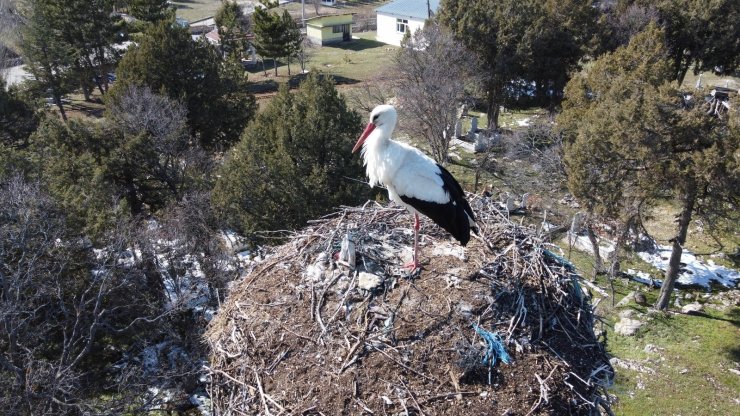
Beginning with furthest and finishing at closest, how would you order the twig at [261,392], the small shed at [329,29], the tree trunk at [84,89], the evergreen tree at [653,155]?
the small shed at [329,29] → the tree trunk at [84,89] → the evergreen tree at [653,155] → the twig at [261,392]

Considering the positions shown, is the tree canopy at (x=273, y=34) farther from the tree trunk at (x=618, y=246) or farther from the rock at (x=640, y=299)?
the rock at (x=640, y=299)

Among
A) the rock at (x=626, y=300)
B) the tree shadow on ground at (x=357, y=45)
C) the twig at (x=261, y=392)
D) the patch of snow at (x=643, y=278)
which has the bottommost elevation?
the patch of snow at (x=643, y=278)

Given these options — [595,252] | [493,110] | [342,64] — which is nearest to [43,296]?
[595,252]

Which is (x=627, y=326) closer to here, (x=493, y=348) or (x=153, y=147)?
(x=493, y=348)

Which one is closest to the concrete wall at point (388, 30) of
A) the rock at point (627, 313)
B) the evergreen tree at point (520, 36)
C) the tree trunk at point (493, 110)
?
the evergreen tree at point (520, 36)

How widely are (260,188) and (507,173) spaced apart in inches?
579

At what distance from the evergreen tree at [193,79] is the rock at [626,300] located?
16741 mm

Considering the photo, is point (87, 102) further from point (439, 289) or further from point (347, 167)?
point (439, 289)

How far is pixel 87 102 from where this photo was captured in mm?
37656

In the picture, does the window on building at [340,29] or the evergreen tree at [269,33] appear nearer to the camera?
the evergreen tree at [269,33]

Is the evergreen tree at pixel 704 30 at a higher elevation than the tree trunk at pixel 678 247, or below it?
higher

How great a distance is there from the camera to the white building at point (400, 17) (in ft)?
158

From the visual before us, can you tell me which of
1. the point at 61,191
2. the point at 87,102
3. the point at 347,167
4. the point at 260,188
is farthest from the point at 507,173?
the point at 87,102

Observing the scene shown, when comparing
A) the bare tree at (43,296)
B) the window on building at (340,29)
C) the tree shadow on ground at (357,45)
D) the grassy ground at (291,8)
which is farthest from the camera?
the grassy ground at (291,8)
